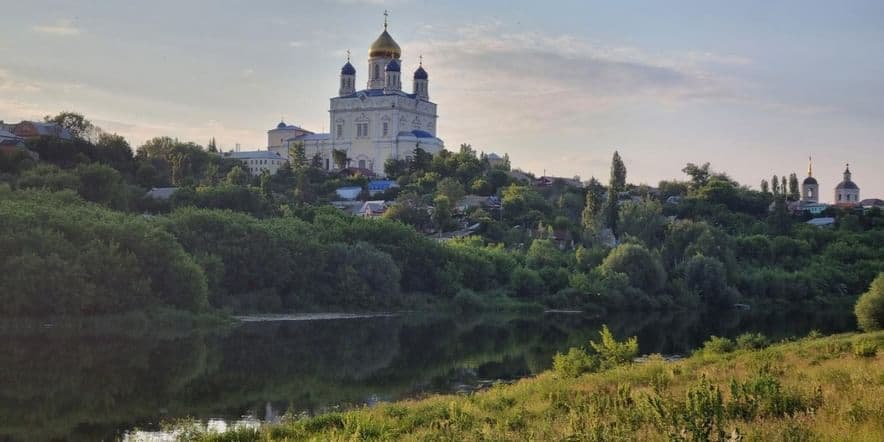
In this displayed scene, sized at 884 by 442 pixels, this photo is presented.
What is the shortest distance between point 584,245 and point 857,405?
46.9m

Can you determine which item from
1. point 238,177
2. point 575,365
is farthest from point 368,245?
point 238,177

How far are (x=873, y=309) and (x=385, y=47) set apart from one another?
67117mm

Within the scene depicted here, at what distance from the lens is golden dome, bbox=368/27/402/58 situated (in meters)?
89.0

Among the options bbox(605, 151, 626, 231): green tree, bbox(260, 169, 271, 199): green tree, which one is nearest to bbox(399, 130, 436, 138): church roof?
bbox(605, 151, 626, 231): green tree

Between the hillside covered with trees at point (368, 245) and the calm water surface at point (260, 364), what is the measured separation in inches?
101

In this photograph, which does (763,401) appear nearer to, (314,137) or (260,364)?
(260,364)

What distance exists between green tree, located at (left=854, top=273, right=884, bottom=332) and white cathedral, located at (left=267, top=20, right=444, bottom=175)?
61511 millimetres

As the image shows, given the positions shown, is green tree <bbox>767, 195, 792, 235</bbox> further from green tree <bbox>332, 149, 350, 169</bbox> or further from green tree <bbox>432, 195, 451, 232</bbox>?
green tree <bbox>332, 149, 350, 169</bbox>

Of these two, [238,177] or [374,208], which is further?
[238,177]

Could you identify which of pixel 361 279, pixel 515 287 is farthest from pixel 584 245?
pixel 361 279

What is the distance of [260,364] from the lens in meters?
24.0

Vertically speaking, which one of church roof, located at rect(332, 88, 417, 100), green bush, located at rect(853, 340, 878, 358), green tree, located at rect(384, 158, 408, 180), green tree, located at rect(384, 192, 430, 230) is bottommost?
green bush, located at rect(853, 340, 878, 358)

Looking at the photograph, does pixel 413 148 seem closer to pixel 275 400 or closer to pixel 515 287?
pixel 515 287

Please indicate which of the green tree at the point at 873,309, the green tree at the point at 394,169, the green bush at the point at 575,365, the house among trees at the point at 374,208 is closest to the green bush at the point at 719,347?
the green bush at the point at 575,365
